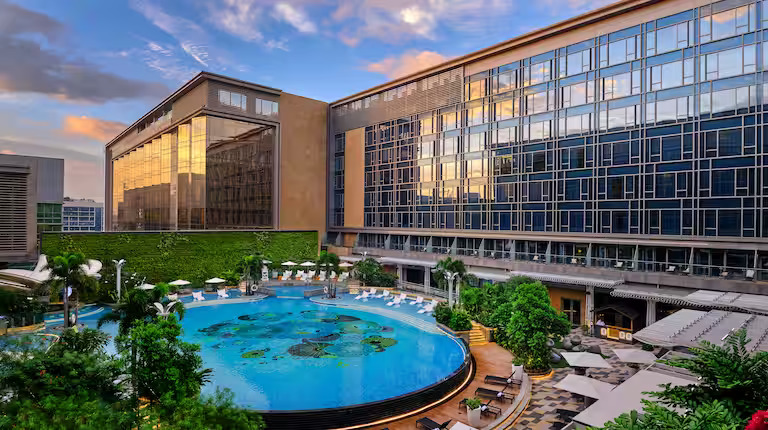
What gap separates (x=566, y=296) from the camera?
31031mm

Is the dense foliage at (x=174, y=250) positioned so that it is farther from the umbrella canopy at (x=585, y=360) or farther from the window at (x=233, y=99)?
the umbrella canopy at (x=585, y=360)

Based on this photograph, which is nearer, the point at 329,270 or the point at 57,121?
the point at 57,121

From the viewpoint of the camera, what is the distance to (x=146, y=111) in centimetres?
5966

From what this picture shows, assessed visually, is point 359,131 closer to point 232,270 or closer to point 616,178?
point 232,270

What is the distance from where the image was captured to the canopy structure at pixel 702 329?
14.7 m

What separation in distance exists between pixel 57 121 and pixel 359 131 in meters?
31.5

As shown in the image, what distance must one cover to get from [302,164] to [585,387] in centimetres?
4482

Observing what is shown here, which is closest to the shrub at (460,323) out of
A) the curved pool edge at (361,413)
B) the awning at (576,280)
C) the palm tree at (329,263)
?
the awning at (576,280)

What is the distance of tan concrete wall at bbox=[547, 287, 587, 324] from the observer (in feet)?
98.3

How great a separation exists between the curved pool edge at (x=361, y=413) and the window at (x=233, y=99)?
133 feet

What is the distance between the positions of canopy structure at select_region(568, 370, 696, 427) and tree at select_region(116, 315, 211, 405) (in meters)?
11.8

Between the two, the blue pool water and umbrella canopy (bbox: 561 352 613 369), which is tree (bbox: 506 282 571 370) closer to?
umbrella canopy (bbox: 561 352 613 369)

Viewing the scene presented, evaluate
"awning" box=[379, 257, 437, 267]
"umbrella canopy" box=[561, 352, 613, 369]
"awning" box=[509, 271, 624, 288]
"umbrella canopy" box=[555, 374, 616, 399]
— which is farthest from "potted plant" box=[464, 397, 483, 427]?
"awning" box=[379, 257, 437, 267]

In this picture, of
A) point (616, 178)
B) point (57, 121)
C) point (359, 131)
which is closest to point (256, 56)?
point (359, 131)
